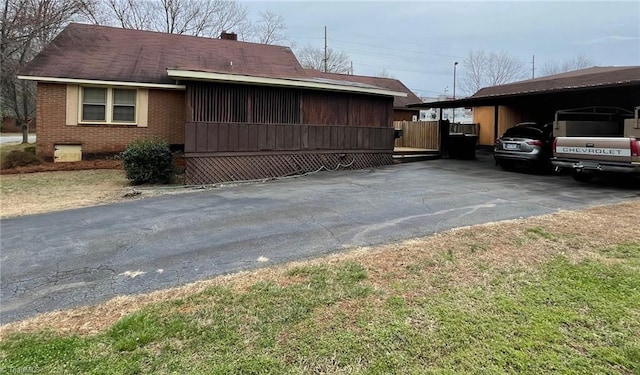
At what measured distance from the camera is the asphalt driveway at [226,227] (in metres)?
4.58

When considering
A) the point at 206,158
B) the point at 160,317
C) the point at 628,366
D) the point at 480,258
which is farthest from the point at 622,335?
the point at 206,158

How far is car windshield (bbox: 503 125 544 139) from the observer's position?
12.9 m

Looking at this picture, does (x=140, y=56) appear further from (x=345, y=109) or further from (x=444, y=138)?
(x=444, y=138)

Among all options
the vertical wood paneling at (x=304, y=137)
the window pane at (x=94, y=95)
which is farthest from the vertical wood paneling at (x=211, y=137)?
the window pane at (x=94, y=95)

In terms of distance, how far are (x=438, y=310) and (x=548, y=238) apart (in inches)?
106

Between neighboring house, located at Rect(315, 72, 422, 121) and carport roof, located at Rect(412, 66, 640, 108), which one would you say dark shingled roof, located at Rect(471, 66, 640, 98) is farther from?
neighboring house, located at Rect(315, 72, 422, 121)

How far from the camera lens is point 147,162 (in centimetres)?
1150

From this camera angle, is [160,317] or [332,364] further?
[160,317]

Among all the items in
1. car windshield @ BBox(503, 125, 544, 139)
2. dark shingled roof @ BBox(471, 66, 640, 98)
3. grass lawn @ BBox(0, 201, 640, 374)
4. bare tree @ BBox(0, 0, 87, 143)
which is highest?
bare tree @ BBox(0, 0, 87, 143)

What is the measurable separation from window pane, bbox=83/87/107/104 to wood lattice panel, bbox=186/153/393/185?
5.34m

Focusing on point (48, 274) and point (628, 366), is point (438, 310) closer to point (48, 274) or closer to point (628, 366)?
point (628, 366)

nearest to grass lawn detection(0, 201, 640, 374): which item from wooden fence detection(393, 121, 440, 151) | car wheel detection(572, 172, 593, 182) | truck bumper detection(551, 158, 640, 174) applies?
truck bumper detection(551, 158, 640, 174)

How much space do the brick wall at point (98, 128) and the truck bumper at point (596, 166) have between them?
12.6m

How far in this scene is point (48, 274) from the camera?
4.80 metres
